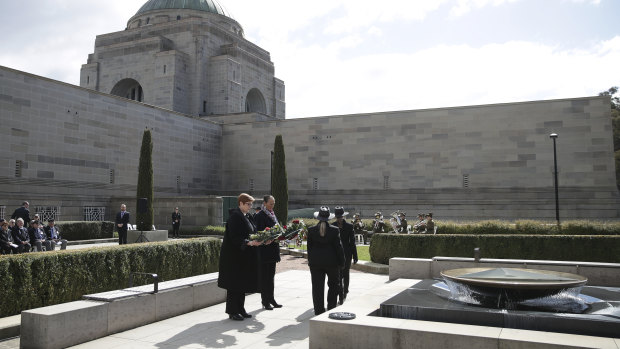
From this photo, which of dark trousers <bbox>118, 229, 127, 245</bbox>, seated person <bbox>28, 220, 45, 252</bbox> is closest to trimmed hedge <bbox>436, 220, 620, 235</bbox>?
dark trousers <bbox>118, 229, 127, 245</bbox>

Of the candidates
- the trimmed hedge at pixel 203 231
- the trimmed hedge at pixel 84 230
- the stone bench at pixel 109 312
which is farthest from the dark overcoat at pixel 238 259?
the trimmed hedge at pixel 84 230

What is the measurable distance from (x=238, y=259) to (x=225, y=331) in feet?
4.11

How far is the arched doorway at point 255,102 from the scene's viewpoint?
50094 millimetres

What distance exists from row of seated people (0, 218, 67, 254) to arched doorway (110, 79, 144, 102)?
33.0 metres

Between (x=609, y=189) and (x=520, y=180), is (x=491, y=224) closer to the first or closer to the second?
(x=520, y=180)

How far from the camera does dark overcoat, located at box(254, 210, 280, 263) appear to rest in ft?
27.4

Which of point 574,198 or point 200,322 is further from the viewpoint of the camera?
point 574,198

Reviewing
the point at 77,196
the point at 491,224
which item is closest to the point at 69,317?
the point at 491,224

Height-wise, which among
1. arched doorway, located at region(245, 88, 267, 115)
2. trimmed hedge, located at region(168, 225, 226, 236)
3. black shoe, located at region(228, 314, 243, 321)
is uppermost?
arched doorway, located at region(245, 88, 267, 115)

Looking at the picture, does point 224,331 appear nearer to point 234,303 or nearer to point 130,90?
point 234,303

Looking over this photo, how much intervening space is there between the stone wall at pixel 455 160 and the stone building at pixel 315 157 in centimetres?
7

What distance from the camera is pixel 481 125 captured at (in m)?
30.8

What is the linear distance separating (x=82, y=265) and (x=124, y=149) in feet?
76.6

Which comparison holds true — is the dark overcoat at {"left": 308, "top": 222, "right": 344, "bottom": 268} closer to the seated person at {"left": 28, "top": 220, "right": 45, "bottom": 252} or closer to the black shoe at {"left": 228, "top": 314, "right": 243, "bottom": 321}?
the black shoe at {"left": 228, "top": 314, "right": 243, "bottom": 321}
